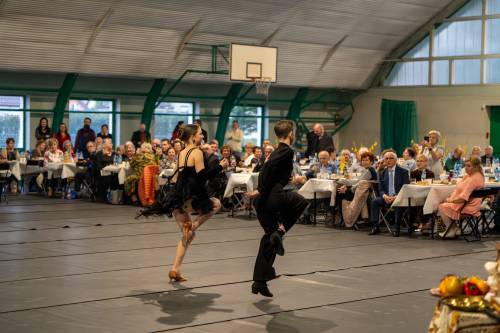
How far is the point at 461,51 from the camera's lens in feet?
80.8

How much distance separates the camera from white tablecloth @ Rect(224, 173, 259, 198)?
44.4ft

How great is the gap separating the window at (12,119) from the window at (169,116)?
394 centimetres

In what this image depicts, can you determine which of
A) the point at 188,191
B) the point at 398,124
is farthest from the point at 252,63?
the point at 188,191

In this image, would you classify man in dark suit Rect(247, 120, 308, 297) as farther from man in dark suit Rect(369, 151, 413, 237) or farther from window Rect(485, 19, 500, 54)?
window Rect(485, 19, 500, 54)

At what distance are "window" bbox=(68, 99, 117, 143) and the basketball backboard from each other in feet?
12.3

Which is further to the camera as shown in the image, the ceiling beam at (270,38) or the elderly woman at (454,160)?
the ceiling beam at (270,38)

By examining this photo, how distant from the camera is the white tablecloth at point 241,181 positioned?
13547 mm

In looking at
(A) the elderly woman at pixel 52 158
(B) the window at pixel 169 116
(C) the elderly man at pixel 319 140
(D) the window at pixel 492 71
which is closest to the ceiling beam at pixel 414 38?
(D) the window at pixel 492 71

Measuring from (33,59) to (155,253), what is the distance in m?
11.4

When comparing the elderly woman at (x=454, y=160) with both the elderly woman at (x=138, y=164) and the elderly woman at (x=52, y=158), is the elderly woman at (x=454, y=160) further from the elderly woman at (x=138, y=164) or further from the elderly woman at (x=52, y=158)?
the elderly woman at (x=52, y=158)

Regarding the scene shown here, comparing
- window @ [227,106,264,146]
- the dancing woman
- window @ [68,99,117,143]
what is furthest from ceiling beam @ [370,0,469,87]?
the dancing woman

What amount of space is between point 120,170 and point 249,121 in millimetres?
10517

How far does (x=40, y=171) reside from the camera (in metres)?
17.2

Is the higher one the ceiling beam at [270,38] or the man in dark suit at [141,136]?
the ceiling beam at [270,38]
